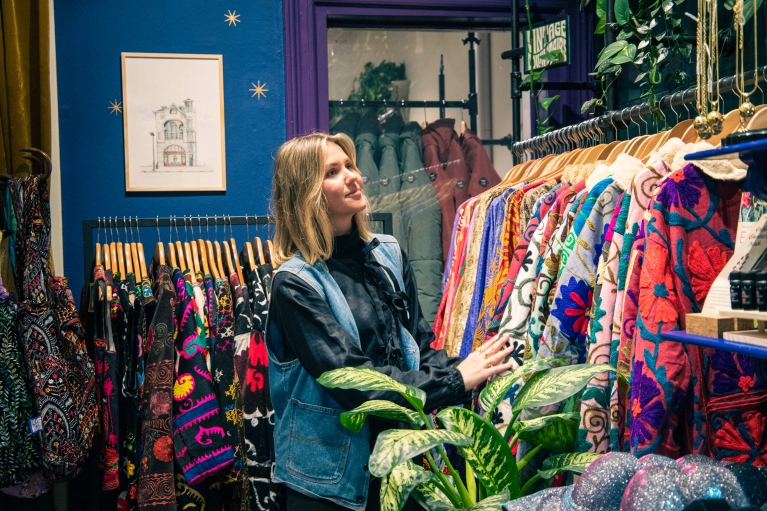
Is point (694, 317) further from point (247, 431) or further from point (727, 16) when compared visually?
point (727, 16)

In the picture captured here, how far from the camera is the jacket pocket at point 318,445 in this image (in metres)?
1.85

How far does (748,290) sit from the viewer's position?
113cm

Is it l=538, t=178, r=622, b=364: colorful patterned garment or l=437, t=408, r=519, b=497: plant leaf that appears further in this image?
l=538, t=178, r=622, b=364: colorful patterned garment

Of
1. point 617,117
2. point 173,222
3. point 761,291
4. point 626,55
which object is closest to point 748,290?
point 761,291

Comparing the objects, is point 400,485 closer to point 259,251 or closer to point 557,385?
point 557,385

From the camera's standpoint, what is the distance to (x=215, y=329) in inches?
103

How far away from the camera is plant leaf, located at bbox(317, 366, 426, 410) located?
147 centimetres

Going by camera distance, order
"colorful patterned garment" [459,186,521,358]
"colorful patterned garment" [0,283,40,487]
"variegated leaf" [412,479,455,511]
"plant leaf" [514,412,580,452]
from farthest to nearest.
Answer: "colorful patterned garment" [0,283,40,487] → "colorful patterned garment" [459,186,521,358] → "plant leaf" [514,412,580,452] → "variegated leaf" [412,479,455,511]

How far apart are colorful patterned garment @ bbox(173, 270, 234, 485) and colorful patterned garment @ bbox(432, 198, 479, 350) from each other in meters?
0.74

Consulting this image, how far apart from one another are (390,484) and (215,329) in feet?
→ 4.44

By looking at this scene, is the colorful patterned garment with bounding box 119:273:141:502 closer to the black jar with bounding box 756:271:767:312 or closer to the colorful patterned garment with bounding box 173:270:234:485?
the colorful patterned garment with bounding box 173:270:234:485

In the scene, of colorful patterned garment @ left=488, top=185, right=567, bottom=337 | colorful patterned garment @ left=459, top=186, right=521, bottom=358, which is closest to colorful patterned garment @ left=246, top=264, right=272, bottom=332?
colorful patterned garment @ left=459, top=186, right=521, bottom=358

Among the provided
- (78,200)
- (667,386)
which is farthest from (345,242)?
(78,200)

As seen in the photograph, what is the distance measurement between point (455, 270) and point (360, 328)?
2.44 feet
